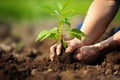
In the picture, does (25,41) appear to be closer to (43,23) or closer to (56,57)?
(43,23)

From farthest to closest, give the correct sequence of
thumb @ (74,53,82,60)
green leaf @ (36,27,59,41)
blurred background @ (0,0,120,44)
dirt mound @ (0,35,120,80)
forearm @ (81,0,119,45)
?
1. blurred background @ (0,0,120,44)
2. forearm @ (81,0,119,45)
3. thumb @ (74,53,82,60)
4. green leaf @ (36,27,59,41)
5. dirt mound @ (0,35,120,80)

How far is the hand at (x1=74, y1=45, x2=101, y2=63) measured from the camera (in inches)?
79.0

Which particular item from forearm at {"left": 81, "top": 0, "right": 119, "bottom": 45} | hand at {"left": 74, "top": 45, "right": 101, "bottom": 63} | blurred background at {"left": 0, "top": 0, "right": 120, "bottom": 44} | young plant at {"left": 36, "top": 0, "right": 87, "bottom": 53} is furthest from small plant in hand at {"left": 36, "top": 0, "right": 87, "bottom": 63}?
blurred background at {"left": 0, "top": 0, "right": 120, "bottom": 44}

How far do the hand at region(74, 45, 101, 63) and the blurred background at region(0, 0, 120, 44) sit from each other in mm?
2347

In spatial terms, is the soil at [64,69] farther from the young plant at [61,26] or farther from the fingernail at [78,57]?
the young plant at [61,26]

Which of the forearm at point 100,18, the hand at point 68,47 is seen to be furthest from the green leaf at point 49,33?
the forearm at point 100,18

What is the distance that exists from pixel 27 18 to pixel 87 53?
14.2 ft

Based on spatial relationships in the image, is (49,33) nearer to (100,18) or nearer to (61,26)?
(61,26)

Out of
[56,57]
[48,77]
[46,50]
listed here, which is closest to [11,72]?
[48,77]

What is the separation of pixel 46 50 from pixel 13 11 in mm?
2893

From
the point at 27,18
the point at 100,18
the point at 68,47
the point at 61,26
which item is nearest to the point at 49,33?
the point at 61,26

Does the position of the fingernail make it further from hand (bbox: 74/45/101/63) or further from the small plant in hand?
the small plant in hand

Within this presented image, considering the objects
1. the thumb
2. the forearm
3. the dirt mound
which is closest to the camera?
the dirt mound

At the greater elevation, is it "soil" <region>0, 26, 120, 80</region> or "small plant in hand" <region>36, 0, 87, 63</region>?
"small plant in hand" <region>36, 0, 87, 63</region>
